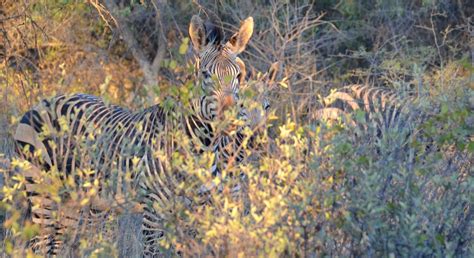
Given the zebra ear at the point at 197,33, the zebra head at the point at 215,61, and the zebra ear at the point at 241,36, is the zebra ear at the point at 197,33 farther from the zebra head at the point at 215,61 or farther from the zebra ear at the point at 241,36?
the zebra ear at the point at 241,36

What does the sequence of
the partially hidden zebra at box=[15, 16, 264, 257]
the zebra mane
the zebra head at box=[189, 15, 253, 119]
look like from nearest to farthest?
the partially hidden zebra at box=[15, 16, 264, 257] → the zebra head at box=[189, 15, 253, 119] → the zebra mane

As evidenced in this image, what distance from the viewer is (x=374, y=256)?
4.74 m

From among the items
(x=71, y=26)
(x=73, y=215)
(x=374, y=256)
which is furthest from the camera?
(x=71, y=26)

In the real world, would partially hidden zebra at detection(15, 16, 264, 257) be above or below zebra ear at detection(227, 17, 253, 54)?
below

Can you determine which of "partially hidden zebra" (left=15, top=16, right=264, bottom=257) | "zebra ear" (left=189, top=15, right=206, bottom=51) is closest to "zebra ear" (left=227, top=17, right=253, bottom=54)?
"partially hidden zebra" (left=15, top=16, right=264, bottom=257)

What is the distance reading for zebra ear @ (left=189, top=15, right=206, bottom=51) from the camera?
616cm

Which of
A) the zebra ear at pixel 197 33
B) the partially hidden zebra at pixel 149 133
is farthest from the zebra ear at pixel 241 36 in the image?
the zebra ear at pixel 197 33

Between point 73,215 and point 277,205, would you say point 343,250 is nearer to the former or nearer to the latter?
point 277,205

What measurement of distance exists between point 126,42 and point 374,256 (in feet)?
25.1

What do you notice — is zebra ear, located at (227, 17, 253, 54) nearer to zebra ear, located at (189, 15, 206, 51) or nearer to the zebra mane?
the zebra mane

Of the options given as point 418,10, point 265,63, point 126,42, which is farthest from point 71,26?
point 418,10

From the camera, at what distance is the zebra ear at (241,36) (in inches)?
247

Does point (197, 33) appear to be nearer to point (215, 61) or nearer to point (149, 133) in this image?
point (215, 61)

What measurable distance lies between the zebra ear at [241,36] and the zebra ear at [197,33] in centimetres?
18
